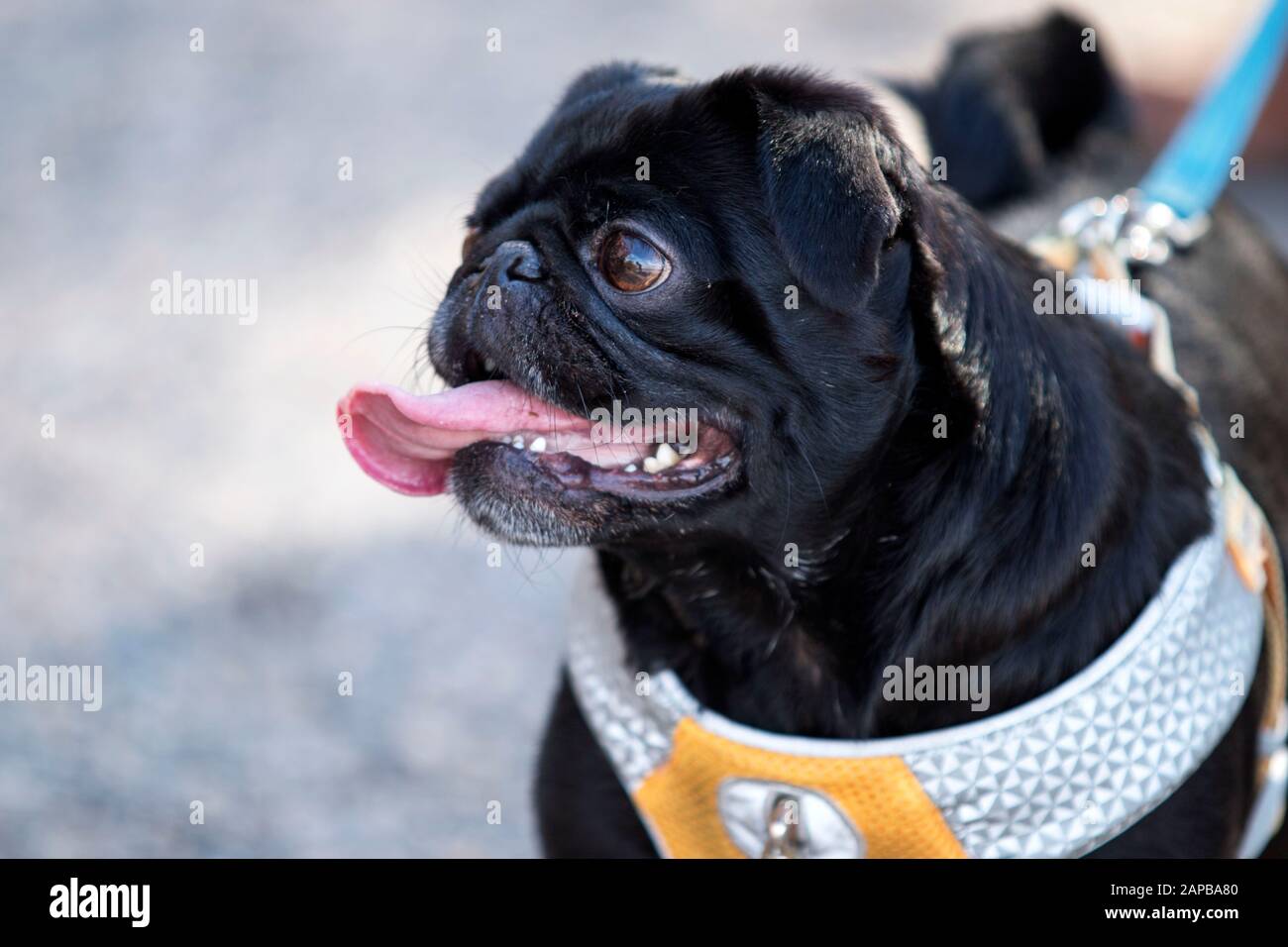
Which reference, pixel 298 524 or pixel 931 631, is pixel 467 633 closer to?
pixel 298 524

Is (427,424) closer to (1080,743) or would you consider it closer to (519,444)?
(519,444)

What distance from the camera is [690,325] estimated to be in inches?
82.4

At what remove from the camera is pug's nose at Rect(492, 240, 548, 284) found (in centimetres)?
220

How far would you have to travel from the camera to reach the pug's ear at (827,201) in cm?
194

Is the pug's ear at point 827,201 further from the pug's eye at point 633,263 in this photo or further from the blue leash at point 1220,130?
the blue leash at point 1220,130

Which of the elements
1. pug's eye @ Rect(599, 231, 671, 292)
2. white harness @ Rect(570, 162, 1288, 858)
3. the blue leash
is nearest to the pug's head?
pug's eye @ Rect(599, 231, 671, 292)

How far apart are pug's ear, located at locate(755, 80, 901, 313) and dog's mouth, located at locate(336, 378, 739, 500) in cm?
34

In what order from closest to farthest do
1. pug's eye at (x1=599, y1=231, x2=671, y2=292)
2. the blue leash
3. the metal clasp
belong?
pug's eye at (x1=599, y1=231, x2=671, y2=292), the metal clasp, the blue leash

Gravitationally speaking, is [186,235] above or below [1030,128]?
below

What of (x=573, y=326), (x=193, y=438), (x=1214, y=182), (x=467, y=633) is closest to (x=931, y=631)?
(x=573, y=326)

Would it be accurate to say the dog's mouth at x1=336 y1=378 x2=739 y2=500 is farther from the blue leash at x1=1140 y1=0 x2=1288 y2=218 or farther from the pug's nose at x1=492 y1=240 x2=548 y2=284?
the blue leash at x1=1140 y1=0 x2=1288 y2=218

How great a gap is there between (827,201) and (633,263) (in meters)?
0.31
